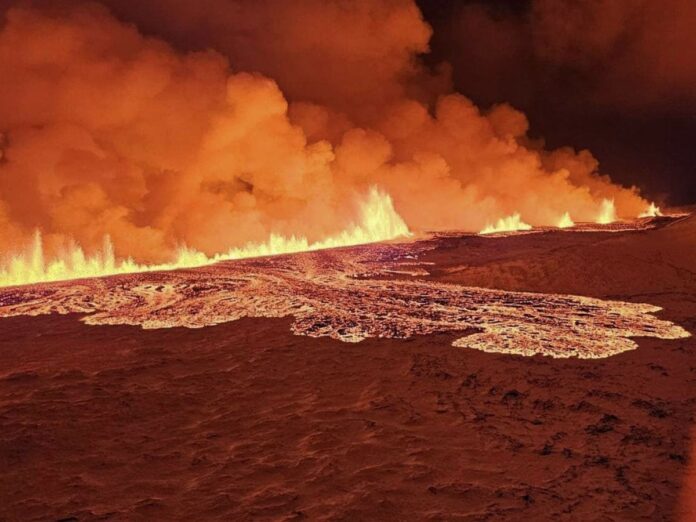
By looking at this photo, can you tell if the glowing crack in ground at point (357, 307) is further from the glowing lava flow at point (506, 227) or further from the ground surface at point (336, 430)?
the glowing lava flow at point (506, 227)

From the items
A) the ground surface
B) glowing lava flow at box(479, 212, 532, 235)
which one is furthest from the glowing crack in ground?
glowing lava flow at box(479, 212, 532, 235)

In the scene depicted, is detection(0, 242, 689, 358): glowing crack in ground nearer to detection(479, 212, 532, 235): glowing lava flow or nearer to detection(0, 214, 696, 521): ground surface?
detection(0, 214, 696, 521): ground surface

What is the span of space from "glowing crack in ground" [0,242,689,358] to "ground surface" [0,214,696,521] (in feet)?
1.65

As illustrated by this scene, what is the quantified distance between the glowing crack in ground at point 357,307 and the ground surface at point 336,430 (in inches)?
19.8

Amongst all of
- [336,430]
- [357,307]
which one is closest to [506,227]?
[357,307]

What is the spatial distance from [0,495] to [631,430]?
4576 mm

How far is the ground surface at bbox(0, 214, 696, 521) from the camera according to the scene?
298 centimetres

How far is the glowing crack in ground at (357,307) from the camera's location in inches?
266

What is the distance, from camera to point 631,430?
3.81 m

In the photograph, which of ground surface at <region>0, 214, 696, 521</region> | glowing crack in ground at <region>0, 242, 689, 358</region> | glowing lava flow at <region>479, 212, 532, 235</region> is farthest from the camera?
glowing lava flow at <region>479, 212, 532, 235</region>

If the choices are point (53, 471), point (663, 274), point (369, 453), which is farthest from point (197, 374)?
point (663, 274)

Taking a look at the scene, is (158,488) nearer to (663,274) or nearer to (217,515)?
(217,515)

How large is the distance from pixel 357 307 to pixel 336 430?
15.5 ft

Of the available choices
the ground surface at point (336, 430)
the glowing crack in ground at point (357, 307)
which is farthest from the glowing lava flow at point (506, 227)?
the ground surface at point (336, 430)
